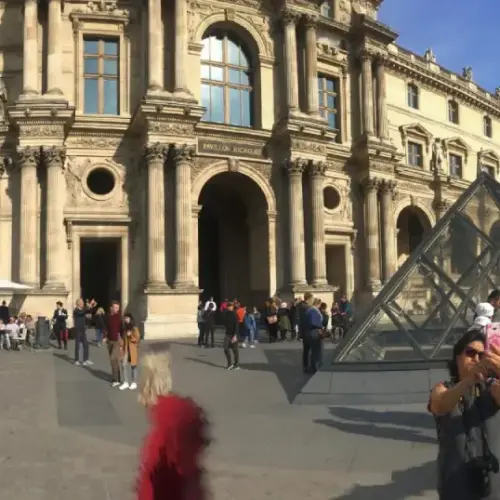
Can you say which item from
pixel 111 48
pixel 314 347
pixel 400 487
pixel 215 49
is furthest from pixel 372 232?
pixel 400 487

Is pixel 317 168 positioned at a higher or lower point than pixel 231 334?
higher

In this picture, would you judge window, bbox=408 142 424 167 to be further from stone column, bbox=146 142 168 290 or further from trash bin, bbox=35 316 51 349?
trash bin, bbox=35 316 51 349

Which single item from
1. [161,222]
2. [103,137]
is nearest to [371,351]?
[161,222]

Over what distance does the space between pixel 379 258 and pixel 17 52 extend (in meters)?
19.2

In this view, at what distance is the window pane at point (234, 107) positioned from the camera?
28.4 meters

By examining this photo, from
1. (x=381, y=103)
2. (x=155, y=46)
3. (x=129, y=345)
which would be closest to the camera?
(x=129, y=345)

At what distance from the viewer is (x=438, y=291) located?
1122 cm

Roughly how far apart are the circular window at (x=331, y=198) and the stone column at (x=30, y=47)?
46.0 ft

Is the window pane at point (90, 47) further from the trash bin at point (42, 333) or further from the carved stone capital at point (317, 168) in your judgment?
the trash bin at point (42, 333)

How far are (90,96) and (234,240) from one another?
1003 cm

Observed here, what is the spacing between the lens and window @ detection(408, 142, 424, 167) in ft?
123

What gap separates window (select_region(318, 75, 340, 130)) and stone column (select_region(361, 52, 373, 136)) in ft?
4.52

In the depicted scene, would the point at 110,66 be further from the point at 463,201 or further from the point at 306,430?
the point at 306,430

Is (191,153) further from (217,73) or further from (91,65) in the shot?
(91,65)
